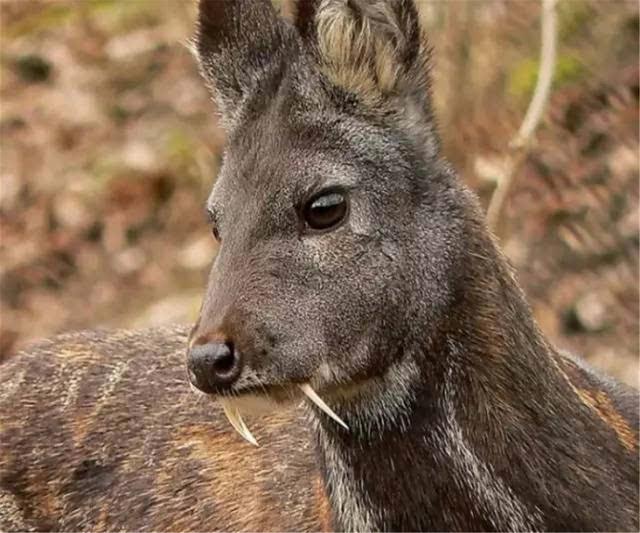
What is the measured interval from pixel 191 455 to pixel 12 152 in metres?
8.21

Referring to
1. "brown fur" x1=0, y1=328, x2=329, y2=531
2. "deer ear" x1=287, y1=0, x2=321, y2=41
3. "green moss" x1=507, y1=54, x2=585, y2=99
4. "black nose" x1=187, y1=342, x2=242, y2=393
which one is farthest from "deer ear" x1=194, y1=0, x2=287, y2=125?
"green moss" x1=507, y1=54, x2=585, y2=99

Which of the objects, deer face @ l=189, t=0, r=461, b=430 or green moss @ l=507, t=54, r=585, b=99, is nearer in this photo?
deer face @ l=189, t=0, r=461, b=430

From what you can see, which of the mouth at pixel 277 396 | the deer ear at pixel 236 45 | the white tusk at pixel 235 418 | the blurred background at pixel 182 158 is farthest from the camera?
the blurred background at pixel 182 158

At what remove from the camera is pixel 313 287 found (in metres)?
4.60

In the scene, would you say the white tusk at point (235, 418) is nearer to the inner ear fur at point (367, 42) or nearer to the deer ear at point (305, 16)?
the inner ear fur at point (367, 42)

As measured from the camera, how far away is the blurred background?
30.7 ft

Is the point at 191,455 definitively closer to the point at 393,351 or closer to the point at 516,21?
the point at 393,351

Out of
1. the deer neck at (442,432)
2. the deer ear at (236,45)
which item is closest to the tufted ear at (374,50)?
the deer ear at (236,45)

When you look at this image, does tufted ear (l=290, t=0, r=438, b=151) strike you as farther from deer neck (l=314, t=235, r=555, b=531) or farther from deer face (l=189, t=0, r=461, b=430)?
deer neck (l=314, t=235, r=555, b=531)

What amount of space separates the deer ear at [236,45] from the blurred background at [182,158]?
9.83ft

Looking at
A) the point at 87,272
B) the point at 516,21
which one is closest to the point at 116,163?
the point at 87,272

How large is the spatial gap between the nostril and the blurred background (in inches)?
161

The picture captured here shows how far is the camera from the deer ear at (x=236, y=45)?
5.08 m

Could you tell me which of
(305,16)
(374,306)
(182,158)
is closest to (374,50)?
(305,16)
